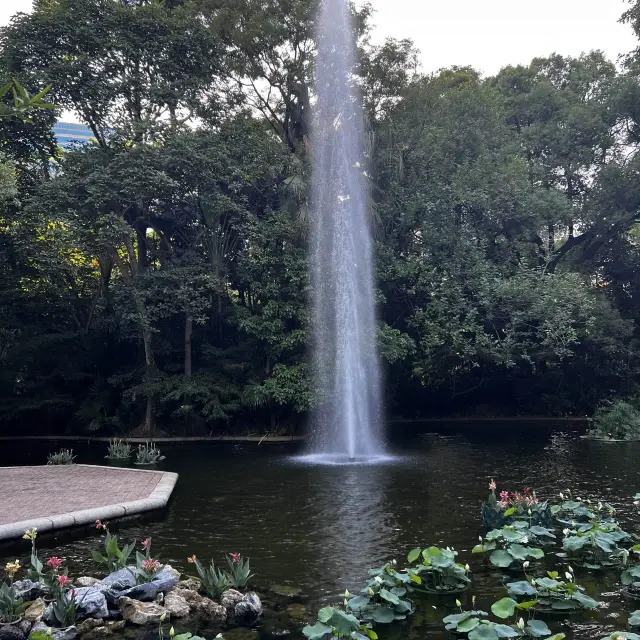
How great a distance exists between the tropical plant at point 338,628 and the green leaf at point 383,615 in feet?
1.85

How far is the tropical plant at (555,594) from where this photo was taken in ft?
20.5

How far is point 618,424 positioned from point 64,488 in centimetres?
1680

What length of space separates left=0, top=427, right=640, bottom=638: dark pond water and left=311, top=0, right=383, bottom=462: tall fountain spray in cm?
227

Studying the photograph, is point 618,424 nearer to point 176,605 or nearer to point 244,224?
point 244,224

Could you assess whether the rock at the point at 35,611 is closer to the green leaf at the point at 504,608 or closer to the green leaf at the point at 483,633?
the green leaf at the point at 483,633

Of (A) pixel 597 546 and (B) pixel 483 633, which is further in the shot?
(A) pixel 597 546

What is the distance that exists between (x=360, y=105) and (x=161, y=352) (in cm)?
1154

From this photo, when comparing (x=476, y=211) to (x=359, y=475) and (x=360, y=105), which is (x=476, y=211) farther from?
(x=359, y=475)

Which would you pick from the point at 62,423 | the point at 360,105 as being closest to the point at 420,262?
the point at 360,105

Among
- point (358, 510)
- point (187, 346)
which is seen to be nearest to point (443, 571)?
point (358, 510)

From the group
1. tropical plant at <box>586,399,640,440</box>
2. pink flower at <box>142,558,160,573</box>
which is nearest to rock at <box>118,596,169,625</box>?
pink flower at <box>142,558,160,573</box>

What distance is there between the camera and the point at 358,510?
10953 millimetres

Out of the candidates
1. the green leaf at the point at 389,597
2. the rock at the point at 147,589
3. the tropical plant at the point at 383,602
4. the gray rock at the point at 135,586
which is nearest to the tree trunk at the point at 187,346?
the gray rock at the point at 135,586

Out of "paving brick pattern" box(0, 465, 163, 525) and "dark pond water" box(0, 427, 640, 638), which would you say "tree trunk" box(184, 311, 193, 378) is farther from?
"paving brick pattern" box(0, 465, 163, 525)
